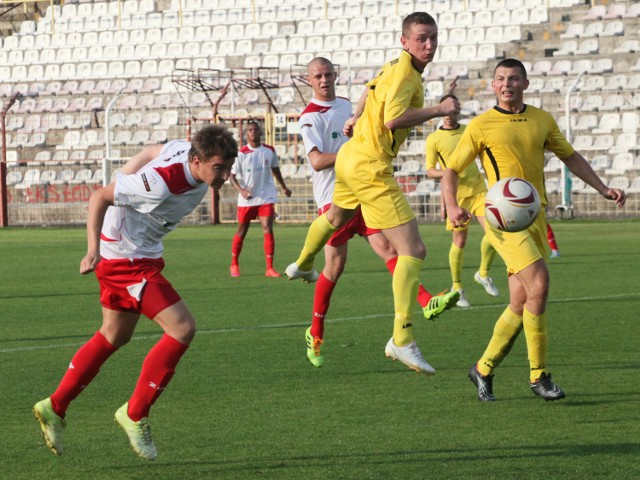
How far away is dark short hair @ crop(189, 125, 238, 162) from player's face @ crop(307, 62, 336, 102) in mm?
3756

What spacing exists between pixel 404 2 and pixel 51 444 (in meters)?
33.1

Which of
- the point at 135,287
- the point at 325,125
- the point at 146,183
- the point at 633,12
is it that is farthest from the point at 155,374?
the point at 633,12

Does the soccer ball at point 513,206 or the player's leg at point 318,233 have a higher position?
the soccer ball at point 513,206

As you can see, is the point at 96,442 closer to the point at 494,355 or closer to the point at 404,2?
the point at 494,355

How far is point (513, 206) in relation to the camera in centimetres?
677

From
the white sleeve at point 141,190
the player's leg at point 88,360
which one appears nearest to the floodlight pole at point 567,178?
the player's leg at point 88,360

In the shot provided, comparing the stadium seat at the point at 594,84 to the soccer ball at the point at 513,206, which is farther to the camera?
the stadium seat at the point at 594,84

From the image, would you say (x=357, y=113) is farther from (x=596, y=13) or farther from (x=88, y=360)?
(x=596, y=13)

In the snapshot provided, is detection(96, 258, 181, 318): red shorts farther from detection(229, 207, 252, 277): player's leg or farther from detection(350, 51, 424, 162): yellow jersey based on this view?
detection(229, 207, 252, 277): player's leg

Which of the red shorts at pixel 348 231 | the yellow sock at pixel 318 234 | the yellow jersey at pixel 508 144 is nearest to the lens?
the yellow jersey at pixel 508 144

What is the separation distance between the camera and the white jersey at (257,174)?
57.6 ft

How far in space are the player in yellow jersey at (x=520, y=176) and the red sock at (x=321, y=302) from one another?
5.87ft

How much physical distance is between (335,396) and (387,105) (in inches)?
71.7

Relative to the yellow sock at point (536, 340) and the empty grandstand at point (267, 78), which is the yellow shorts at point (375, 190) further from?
the empty grandstand at point (267, 78)
